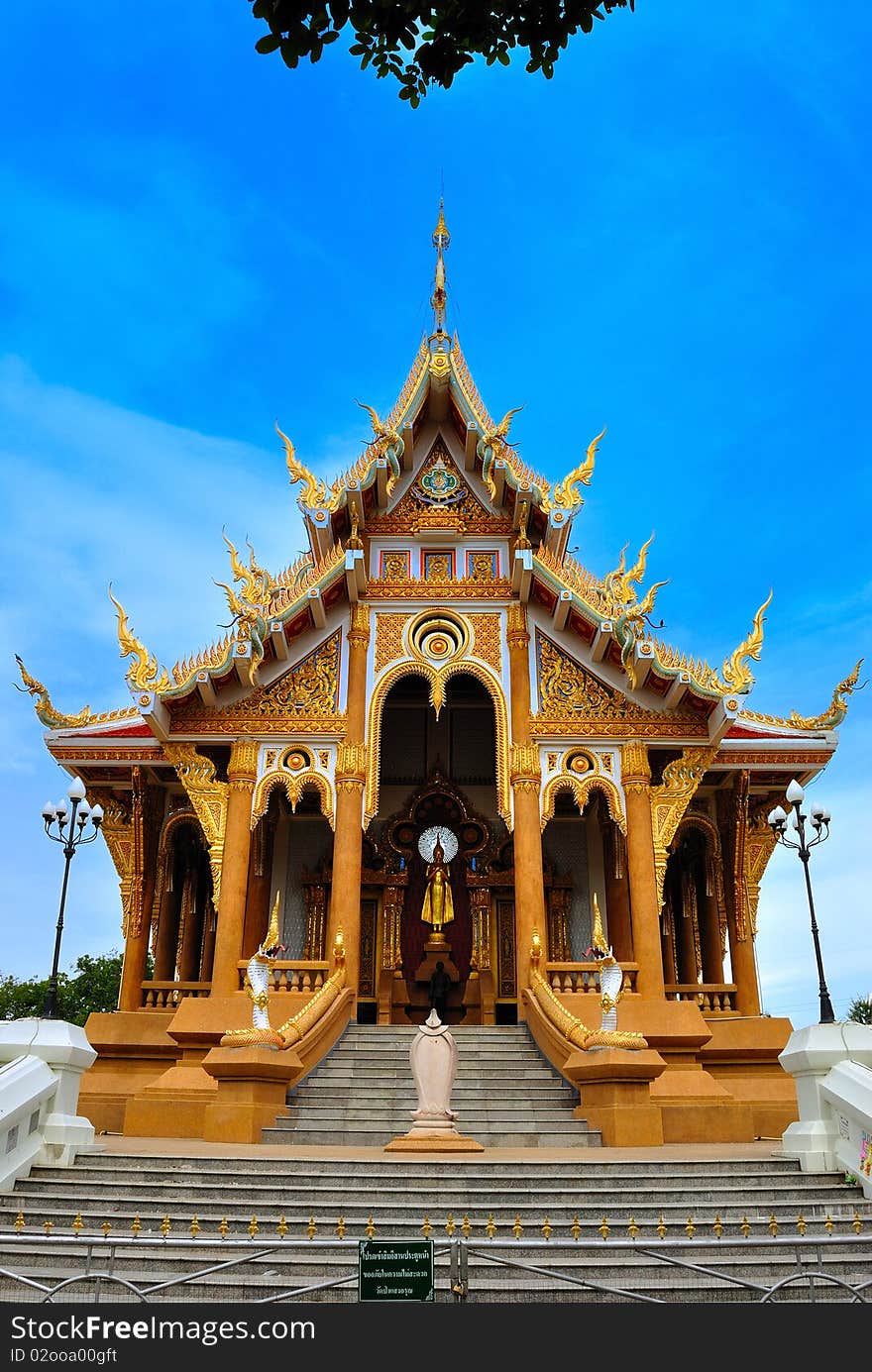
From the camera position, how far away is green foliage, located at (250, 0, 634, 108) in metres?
4.22

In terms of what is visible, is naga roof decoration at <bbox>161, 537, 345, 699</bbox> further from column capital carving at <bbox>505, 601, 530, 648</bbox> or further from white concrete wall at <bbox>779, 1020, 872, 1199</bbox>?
white concrete wall at <bbox>779, 1020, 872, 1199</bbox>

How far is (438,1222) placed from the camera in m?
6.57

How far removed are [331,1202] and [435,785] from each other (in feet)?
33.0

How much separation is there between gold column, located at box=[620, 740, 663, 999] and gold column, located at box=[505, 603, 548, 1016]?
113cm

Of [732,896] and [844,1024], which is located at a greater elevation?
[732,896]

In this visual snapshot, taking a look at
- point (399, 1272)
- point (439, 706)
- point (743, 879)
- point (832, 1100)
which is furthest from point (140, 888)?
point (399, 1272)

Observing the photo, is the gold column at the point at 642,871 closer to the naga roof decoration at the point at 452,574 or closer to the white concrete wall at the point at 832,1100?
the naga roof decoration at the point at 452,574

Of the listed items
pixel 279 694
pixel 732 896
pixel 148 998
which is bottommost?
pixel 148 998

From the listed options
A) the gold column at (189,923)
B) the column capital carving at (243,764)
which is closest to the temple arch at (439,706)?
the column capital carving at (243,764)

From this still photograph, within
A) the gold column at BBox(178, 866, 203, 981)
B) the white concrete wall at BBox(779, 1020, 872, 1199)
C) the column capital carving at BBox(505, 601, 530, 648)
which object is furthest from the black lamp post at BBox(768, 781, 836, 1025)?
the gold column at BBox(178, 866, 203, 981)

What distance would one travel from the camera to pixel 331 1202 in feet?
23.0

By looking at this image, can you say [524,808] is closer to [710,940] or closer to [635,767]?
[635,767]
